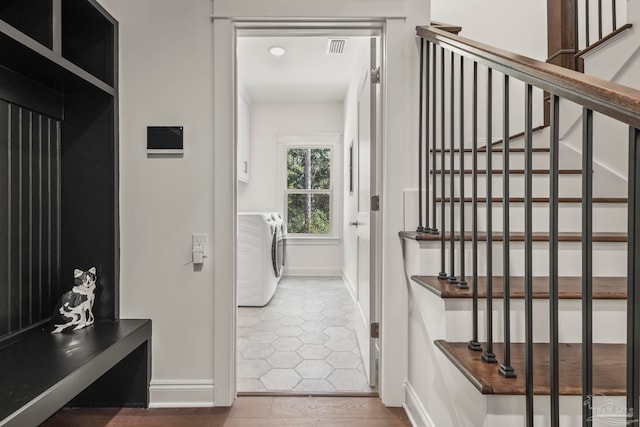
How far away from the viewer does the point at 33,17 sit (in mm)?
1472

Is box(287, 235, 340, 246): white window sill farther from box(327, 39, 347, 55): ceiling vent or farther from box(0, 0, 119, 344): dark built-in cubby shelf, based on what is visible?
box(0, 0, 119, 344): dark built-in cubby shelf

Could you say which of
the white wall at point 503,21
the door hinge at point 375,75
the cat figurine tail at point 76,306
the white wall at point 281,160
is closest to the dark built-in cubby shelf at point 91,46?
the cat figurine tail at point 76,306

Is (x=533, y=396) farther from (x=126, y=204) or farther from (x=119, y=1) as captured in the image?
(x=119, y=1)

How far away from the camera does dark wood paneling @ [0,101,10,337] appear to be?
4.90ft

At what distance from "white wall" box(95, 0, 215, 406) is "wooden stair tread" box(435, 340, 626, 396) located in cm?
125

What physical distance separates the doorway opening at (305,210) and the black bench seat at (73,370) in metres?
0.57

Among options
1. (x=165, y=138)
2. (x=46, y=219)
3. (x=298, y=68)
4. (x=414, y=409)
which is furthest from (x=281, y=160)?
(x=414, y=409)

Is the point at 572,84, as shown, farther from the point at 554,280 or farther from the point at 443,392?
the point at 443,392

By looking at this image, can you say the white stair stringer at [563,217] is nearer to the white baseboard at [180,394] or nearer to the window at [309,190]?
the white baseboard at [180,394]

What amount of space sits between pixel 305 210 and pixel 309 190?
31 centimetres

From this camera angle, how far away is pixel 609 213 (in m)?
1.80

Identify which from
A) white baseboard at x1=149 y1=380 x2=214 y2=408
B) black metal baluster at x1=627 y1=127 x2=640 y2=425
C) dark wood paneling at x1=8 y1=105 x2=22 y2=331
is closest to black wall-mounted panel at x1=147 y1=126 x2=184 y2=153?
dark wood paneling at x1=8 y1=105 x2=22 y2=331

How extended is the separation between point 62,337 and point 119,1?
1636mm

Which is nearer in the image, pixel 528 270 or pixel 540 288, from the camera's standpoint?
pixel 528 270
